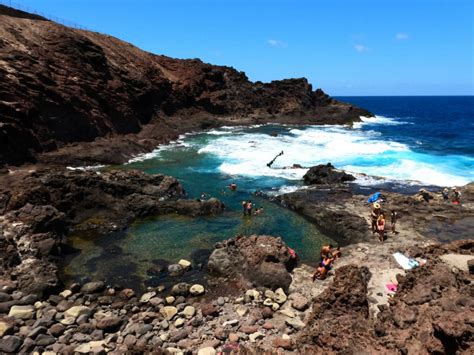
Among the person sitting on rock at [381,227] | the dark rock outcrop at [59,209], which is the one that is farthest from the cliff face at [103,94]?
the person sitting on rock at [381,227]

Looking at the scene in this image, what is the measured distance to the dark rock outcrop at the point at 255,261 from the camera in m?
14.5

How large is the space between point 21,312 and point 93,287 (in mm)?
2693

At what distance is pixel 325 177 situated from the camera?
30.3 metres

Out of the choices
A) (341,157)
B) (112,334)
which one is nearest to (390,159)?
(341,157)

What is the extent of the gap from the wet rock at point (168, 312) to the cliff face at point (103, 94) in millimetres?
23998

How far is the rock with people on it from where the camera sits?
30.0 m

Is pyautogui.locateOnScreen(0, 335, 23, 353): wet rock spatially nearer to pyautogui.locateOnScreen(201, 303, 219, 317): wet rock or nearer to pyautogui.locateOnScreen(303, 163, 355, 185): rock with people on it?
pyautogui.locateOnScreen(201, 303, 219, 317): wet rock

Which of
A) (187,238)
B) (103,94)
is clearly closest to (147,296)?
(187,238)

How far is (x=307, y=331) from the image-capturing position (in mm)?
9102

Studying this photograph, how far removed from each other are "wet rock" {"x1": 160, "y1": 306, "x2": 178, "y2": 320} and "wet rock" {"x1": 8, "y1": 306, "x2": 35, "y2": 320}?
4.35 m

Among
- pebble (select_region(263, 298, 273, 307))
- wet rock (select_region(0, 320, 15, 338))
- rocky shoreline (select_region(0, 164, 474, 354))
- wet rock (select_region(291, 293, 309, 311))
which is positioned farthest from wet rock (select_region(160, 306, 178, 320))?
wet rock (select_region(0, 320, 15, 338))

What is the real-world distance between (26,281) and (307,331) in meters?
11.0

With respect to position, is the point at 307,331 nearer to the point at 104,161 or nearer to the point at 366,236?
the point at 366,236

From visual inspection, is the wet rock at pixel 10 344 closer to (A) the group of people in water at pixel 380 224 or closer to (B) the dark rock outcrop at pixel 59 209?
(B) the dark rock outcrop at pixel 59 209
